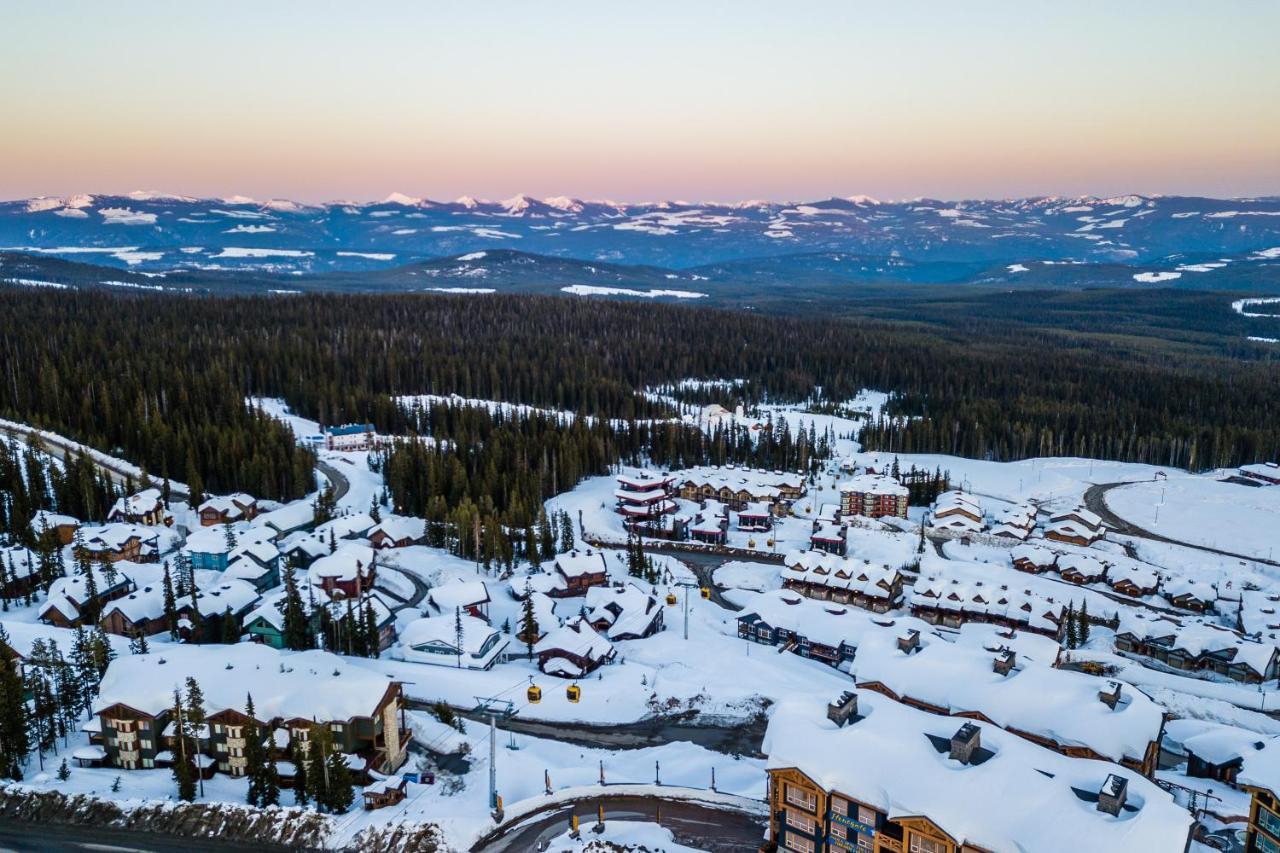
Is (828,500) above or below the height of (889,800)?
below

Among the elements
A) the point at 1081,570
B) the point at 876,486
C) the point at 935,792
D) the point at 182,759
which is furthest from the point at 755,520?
the point at 182,759

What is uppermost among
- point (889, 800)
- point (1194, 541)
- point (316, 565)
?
point (889, 800)

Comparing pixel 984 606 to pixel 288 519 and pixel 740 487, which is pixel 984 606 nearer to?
pixel 740 487

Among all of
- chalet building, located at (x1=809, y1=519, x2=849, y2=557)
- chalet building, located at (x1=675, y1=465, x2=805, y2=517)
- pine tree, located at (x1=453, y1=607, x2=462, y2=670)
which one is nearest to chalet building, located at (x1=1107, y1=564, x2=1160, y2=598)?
chalet building, located at (x1=809, y1=519, x2=849, y2=557)

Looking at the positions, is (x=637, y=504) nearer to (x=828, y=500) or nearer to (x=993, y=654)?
(x=828, y=500)

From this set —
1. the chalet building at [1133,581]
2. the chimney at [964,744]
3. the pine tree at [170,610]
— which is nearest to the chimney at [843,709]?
the chimney at [964,744]

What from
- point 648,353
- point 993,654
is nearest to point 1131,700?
point 993,654

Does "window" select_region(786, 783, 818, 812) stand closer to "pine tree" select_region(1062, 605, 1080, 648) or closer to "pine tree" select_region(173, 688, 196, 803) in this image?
"pine tree" select_region(173, 688, 196, 803)
